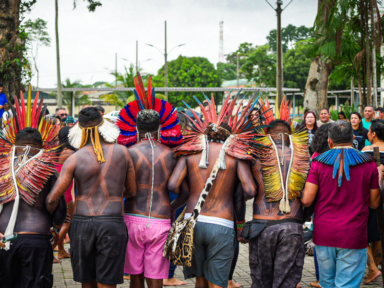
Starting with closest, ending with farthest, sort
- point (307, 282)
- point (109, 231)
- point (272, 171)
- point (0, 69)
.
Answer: point (109, 231)
point (272, 171)
point (307, 282)
point (0, 69)

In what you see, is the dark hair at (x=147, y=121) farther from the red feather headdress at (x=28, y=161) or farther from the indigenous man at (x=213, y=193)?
the red feather headdress at (x=28, y=161)

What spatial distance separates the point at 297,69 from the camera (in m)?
45.5

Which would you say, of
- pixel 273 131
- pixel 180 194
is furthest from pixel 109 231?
pixel 273 131

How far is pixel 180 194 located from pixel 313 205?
123cm

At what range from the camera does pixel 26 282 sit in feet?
11.9

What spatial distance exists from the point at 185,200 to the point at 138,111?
100 centimetres

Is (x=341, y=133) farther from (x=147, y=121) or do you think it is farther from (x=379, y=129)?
(x=147, y=121)

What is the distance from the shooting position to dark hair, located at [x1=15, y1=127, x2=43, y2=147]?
394cm

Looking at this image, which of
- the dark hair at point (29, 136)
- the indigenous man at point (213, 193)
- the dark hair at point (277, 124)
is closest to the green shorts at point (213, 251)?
the indigenous man at point (213, 193)

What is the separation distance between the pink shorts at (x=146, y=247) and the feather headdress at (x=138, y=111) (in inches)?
31.3

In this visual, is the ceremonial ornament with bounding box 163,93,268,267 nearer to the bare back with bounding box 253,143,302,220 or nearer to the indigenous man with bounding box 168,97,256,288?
the indigenous man with bounding box 168,97,256,288

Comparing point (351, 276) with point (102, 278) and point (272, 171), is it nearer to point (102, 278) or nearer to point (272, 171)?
point (272, 171)

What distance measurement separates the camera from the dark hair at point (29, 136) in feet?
12.9

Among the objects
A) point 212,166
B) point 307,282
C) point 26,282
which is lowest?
point 307,282
